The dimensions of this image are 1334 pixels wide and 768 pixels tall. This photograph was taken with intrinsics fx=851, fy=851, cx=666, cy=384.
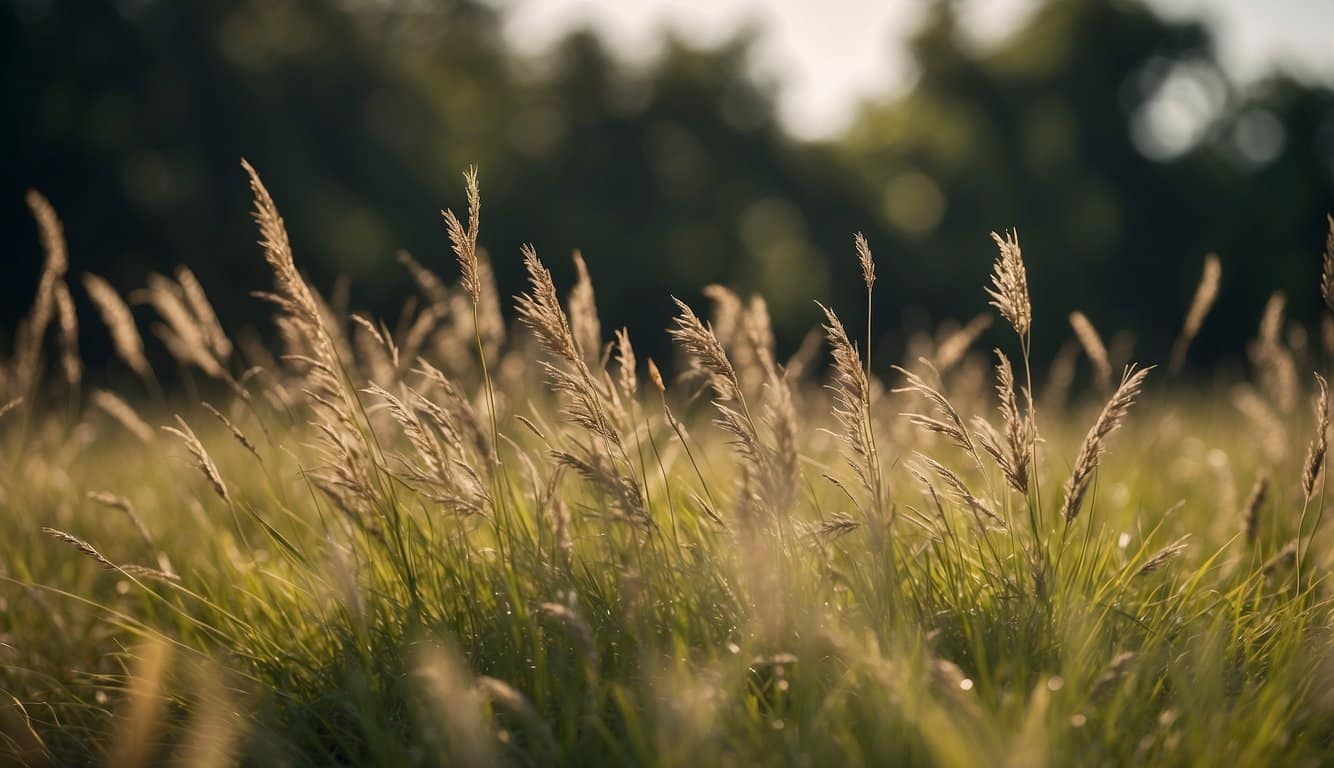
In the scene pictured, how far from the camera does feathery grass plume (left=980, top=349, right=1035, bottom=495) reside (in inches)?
71.7


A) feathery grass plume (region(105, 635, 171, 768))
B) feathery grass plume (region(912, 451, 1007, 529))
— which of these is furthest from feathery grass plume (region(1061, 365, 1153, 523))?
feathery grass plume (region(105, 635, 171, 768))

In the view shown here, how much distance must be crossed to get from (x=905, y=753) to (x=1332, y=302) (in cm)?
145

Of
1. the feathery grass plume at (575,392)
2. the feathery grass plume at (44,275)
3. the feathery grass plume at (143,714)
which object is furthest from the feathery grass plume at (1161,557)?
the feathery grass plume at (44,275)

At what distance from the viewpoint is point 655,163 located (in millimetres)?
24812

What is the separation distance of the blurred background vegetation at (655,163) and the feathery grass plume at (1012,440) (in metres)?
14.3

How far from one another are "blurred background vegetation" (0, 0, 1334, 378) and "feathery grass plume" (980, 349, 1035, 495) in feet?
46.9

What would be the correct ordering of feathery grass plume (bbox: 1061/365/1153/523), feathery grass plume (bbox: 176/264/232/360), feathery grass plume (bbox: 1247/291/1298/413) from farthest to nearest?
feathery grass plume (bbox: 1247/291/1298/413), feathery grass plume (bbox: 176/264/232/360), feathery grass plume (bbox: 1061/365/1153/523)

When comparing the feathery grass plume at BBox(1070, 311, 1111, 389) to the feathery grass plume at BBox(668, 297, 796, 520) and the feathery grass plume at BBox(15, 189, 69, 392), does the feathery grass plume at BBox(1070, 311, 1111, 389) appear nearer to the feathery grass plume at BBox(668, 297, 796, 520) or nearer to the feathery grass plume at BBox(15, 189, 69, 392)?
the feathery grass plume at BBox(668, 297, 796, 520)

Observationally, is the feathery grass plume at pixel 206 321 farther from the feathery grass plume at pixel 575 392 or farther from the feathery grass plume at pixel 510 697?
the feathery grass plume at pixel 510 697

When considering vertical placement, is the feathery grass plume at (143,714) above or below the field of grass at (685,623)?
below

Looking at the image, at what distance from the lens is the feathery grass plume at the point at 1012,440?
1822mm

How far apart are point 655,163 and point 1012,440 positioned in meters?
23.9

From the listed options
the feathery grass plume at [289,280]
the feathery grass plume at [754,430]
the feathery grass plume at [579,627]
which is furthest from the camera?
the feathery grass plume at [289,280]

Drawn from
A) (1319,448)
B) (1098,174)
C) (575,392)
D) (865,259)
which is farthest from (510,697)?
(1098,174)
